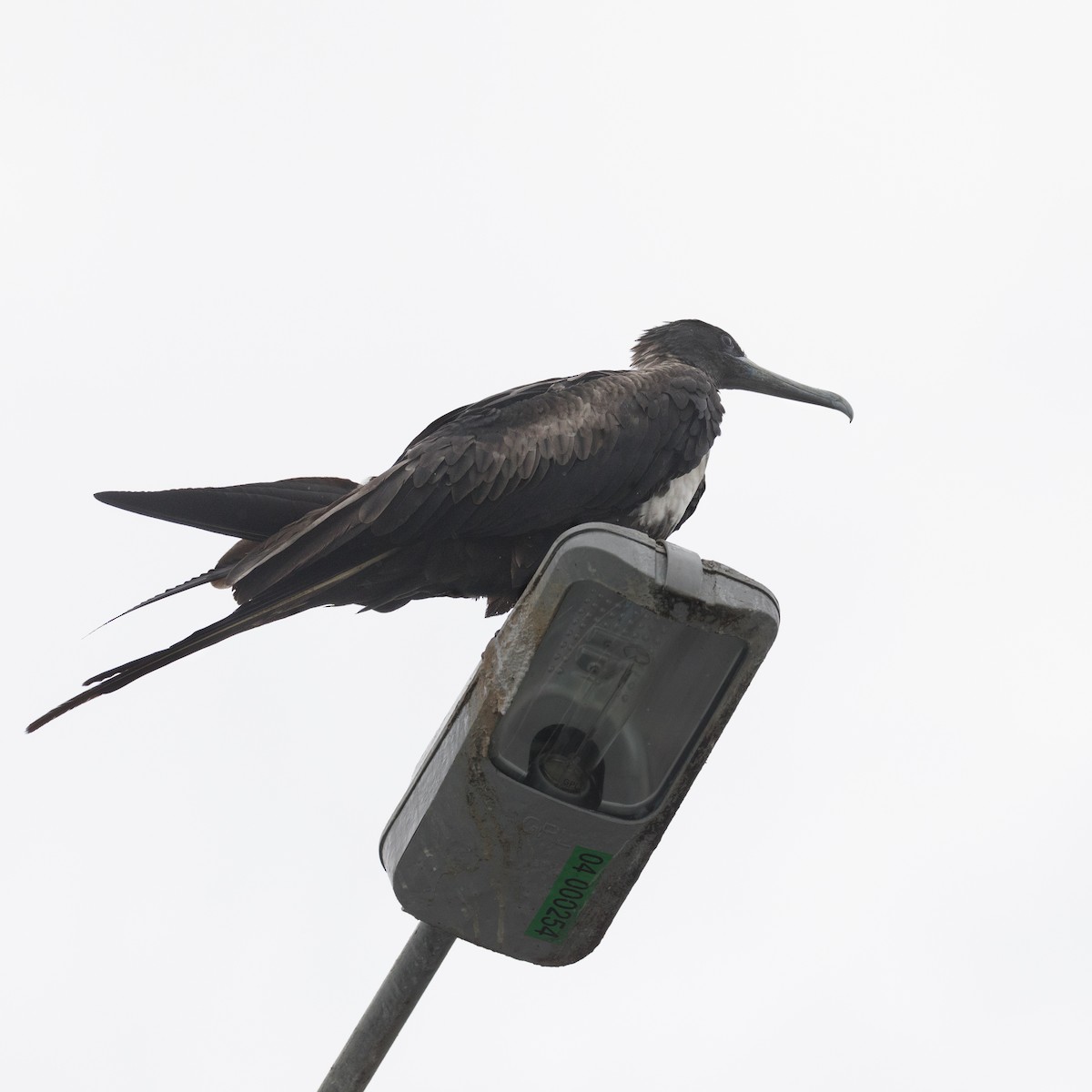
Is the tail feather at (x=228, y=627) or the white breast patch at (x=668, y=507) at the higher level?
the white breast patch at (x=668, y=507)

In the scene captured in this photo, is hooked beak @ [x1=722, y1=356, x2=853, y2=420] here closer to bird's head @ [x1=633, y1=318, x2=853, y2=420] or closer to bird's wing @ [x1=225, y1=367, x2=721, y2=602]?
bird's head @ [x1=633, y1=318, x2=853, y2=420]

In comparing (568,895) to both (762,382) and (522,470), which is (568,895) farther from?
(762,382)

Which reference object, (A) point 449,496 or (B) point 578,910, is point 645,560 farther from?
(A) point 449,496

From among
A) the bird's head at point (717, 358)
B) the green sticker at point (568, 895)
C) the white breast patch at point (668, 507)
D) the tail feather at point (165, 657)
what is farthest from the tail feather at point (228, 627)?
the bird's head at point (717, 358)

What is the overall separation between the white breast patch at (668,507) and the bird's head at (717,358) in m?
1.05

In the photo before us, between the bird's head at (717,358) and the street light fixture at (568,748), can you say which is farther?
the bird's head at (717,358)

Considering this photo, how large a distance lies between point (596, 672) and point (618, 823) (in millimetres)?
332

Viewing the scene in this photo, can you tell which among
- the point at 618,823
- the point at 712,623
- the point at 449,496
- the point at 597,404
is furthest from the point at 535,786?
the point at 597,404

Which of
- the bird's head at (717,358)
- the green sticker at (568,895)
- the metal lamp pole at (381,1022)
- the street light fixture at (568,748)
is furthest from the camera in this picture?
the bird's head at (717,358)

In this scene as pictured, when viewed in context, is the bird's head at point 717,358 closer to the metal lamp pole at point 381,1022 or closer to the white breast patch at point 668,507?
the white breast patch at point 668,507

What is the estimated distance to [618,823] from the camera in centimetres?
290

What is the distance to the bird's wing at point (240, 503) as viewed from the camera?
4.58m

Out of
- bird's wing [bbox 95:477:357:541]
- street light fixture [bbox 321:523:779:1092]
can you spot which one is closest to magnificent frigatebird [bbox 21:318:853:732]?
bird's wing [bbox 95:477:357:541]

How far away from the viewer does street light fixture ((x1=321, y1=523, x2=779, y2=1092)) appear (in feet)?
8.95
